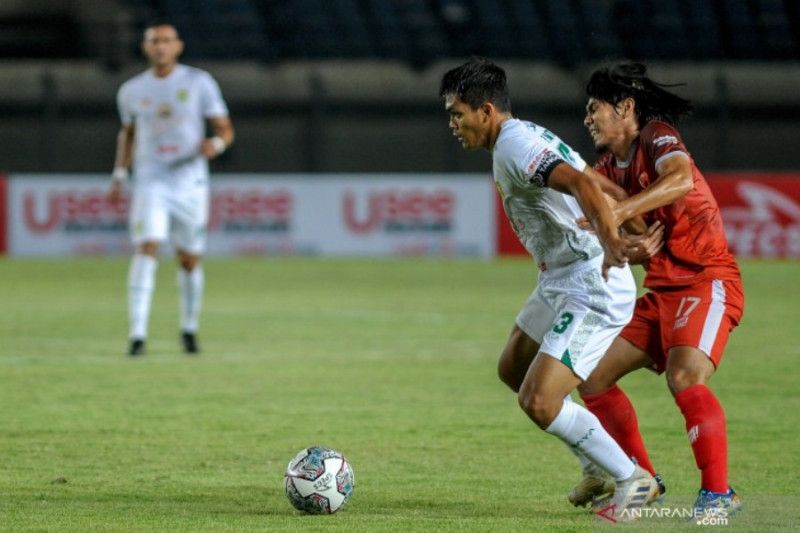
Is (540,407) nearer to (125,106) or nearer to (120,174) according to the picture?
(125,106)

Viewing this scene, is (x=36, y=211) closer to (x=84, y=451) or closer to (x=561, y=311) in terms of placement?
(x=84, y=451)

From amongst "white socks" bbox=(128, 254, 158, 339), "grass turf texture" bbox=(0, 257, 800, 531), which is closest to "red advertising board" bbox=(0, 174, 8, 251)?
"grass turf texture" bbox=(0, 257, 800, 531)

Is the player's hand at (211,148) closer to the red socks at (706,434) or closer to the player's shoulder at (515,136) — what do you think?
the player's shoulder at (515,136)

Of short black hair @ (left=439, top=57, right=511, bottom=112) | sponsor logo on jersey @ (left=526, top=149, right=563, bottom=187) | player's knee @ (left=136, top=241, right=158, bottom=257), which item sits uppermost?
short black hair @ (left=439, top=57, right=511, bottom=112)

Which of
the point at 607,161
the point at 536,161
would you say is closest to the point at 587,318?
the point at 536,161

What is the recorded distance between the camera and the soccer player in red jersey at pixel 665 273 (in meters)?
5.38

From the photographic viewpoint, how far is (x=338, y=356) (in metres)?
11.0

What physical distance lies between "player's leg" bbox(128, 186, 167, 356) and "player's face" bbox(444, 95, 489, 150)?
5.96 meters

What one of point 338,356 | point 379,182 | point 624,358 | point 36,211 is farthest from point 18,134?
point 624,358

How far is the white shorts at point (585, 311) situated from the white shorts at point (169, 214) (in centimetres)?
615

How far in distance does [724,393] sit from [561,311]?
3.95 metres

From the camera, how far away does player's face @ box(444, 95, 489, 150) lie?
17.4 feet

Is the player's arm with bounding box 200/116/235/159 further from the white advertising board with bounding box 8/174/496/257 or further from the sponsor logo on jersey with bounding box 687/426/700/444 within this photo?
the white advertising board with bounding box 8/174/496/257

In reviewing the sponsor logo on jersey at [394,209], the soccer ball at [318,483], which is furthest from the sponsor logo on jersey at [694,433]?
the sponsor logo on jersey at [394,209]
